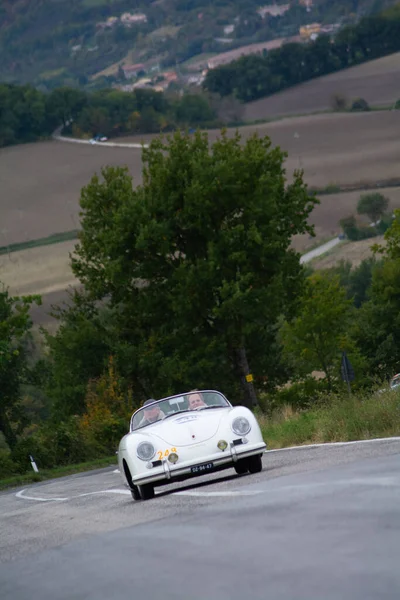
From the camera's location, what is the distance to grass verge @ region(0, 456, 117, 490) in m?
42.9

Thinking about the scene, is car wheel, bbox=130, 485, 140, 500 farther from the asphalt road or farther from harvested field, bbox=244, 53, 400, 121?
harvested field, bbox=244, 53, 400, 121

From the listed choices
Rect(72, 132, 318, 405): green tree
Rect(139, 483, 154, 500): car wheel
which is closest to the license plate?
Rect(139, 483, 154, 500): car wheel

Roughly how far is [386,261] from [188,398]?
61556 mm

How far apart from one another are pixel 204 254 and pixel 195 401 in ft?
132

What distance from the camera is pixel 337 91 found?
170750 millimetres

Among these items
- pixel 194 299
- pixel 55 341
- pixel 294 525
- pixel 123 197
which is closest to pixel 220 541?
pixel 294 525

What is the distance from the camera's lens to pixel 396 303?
74875mm

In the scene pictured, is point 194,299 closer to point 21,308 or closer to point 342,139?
point 21,308

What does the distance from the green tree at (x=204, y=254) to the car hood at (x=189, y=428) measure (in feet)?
123

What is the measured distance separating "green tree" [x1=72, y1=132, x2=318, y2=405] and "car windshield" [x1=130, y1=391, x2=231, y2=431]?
36187 millimetres

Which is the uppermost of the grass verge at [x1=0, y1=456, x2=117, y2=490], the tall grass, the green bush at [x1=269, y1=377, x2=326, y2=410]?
the tall grass

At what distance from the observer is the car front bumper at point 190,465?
14.1 m

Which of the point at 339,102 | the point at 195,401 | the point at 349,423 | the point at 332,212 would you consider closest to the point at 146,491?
the point at 195,401

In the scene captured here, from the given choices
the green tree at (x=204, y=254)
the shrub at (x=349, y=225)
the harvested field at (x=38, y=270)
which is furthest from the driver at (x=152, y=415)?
the shrub at (x=349, y=225)
